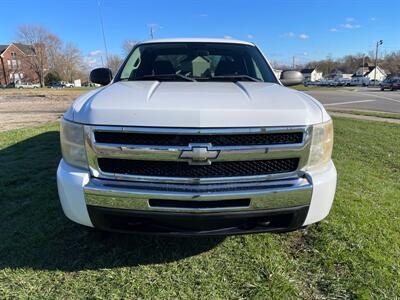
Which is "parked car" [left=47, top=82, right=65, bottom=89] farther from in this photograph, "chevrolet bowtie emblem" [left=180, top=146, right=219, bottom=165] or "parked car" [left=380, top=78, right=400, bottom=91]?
"chevrolet bowtie emblem" [left=180, top=146, right=219, bottom=165]

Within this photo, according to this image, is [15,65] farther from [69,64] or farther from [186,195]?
[186,195]

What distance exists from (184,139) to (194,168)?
20 cm

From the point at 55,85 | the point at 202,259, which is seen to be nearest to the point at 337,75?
the point at 55,85

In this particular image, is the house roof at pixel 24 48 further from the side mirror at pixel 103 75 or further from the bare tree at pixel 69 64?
the side mirror at pixel 103 75

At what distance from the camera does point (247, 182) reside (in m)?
2.21

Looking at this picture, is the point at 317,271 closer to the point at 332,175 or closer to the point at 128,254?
the point at 332,175

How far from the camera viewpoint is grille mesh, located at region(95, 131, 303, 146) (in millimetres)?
2098

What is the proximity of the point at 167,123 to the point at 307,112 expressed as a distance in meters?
0.93

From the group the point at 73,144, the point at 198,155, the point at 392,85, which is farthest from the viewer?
the point at 392,85

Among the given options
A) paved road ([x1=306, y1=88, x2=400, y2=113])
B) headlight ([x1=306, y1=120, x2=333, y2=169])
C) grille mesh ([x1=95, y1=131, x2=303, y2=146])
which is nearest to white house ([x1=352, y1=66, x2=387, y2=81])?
paved road ([x1=306, y1=88, x2=400, y2=113])

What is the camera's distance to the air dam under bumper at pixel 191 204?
214cm

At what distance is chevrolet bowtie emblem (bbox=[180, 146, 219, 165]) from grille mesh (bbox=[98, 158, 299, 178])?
0.17ft

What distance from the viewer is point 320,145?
7.56 ft

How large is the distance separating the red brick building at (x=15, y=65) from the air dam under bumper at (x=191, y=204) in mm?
94152
